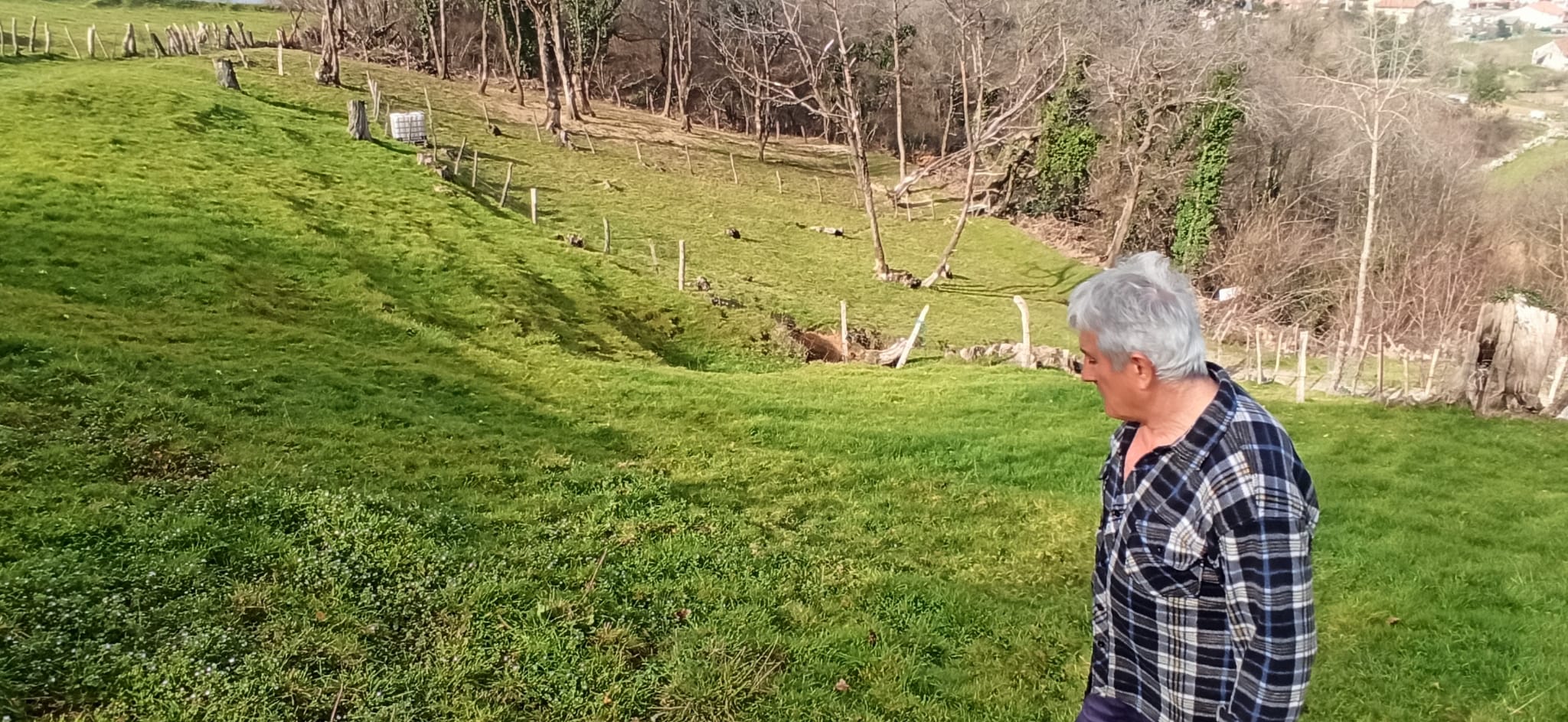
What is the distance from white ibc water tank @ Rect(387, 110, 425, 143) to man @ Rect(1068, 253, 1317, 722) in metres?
30.3

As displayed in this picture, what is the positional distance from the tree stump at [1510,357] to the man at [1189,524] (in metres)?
13.6

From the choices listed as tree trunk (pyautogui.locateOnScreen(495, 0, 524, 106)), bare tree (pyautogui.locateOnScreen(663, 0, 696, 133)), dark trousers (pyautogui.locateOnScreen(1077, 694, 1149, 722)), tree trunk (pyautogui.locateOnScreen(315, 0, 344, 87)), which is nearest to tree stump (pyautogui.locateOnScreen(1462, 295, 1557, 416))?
dark trousers (pyautogui.locateOnScreen(1077, 694, 1149, 722))

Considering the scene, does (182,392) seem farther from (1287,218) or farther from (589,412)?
(1287,218)

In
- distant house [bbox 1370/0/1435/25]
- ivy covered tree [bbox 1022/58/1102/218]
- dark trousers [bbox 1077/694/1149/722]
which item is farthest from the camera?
ivy covered tree [bbox 1022/58/1102/218]

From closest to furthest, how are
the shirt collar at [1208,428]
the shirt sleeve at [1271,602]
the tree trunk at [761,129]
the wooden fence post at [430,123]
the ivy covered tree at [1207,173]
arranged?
the shirt sleeve at [1271,602] < the shirt collar at [1208,428] < the wooden fence post at [430,123] < the ivy covered tree at [1207,173] < the tree trunk at [761,129]

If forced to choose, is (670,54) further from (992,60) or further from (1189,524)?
(1189,524)

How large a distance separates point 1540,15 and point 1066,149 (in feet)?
208

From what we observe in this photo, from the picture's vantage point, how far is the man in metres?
2.35

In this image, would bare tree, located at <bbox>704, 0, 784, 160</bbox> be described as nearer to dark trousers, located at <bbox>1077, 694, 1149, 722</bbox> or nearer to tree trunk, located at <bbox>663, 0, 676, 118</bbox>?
tree trunk, located at <bbox>663, 0, 676, 118</bbox>

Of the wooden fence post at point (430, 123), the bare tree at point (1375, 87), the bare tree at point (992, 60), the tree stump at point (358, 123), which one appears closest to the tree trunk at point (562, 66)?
the wooden fence post at point (430, 123)

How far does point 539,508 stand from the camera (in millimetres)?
7977

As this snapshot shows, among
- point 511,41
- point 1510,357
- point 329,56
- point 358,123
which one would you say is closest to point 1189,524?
point 1510,357

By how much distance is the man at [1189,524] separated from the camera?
7.72 ft

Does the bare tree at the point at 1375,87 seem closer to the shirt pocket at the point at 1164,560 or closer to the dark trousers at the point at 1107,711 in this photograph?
the dark trousers at the point at 1107,711
